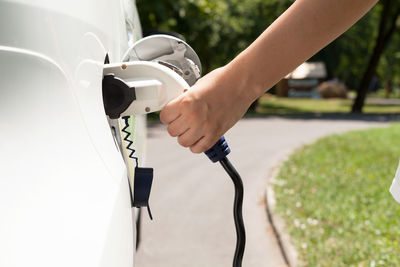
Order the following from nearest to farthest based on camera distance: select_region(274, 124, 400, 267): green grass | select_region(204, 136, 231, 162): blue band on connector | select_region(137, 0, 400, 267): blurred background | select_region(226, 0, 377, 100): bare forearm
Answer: select_region(226, 0, 377, 100): bare forearm, select_region(204, 136, 231, 162): blue band on connector, select_region(274, 124, 400, 267): green grass, select_region(137, 0, 400, 267): blurred background

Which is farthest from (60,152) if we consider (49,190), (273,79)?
(273,79)

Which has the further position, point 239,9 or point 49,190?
point 239,9

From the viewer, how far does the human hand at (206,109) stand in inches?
53.8

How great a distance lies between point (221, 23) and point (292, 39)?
953 inches

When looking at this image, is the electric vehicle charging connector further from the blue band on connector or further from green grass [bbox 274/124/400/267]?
green grass [bbox 274/124/400/267]

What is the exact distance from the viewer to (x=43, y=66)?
1.12 m

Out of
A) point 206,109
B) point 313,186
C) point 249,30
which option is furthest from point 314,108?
point 206,109

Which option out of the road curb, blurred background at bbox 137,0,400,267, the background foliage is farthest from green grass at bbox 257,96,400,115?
the road curb

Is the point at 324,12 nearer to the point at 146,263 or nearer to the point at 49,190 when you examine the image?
the point at 49,190

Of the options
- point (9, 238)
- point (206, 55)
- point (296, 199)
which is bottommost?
point (206, 55)

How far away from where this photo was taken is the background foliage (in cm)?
1722

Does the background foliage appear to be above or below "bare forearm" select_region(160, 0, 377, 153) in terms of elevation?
below

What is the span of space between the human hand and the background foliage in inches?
539

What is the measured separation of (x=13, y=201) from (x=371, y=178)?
709 centimetres
